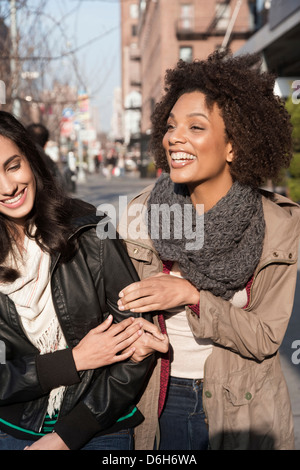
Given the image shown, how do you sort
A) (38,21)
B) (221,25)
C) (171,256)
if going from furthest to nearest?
(221,25)
(38,21)
(171,256)

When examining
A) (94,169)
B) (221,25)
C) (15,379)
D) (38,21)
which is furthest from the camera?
(94,169)

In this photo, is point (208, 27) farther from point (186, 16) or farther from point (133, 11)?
point (133, 11)


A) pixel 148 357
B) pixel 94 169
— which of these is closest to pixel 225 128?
pixel 148 357

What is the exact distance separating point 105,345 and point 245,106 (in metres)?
1.17

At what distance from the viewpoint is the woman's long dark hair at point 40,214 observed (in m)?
2.24

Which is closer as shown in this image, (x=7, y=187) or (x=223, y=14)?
(x=7, y=187)

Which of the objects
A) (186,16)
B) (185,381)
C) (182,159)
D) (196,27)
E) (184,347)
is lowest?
(185,381)

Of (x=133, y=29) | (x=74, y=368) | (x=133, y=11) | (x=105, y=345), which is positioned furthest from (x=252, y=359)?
(x=133, y=29)

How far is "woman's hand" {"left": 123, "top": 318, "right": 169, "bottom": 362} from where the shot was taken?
2.21 m

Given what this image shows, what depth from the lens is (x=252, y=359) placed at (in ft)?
7.59

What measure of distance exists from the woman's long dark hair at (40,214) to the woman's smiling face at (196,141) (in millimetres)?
516

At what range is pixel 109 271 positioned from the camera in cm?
228

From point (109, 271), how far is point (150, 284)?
0.64 ft
